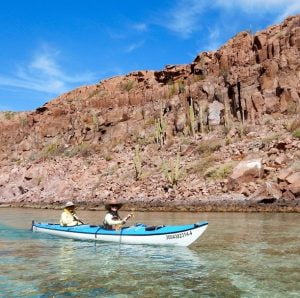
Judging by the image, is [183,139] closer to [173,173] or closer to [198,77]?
[173,173]

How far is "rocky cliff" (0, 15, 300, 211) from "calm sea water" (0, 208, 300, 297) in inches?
601

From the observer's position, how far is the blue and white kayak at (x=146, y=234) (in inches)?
609

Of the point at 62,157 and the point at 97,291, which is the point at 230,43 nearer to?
the point at 62,157

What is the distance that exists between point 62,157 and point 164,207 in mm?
27044

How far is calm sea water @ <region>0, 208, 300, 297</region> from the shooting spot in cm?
1017

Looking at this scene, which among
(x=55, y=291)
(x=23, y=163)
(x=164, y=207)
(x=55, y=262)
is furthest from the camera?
(x=23, y=163)

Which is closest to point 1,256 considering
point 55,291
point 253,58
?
point 55,291

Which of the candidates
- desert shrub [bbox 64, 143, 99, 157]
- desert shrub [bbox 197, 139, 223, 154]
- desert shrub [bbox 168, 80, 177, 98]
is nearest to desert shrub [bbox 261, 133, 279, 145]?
desert shrub [bbox 197, 139, 223, 154]

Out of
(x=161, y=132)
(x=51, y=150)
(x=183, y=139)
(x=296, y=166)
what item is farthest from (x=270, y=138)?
(x=51, y=150)

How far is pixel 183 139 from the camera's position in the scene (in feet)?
162

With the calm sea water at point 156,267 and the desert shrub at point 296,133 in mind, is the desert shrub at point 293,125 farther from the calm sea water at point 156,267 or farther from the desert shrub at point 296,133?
the calm sea water at point 156,267

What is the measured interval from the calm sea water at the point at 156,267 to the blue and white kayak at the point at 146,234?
0.26 meters

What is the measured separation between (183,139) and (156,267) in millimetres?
36819

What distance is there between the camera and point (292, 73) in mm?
48219
